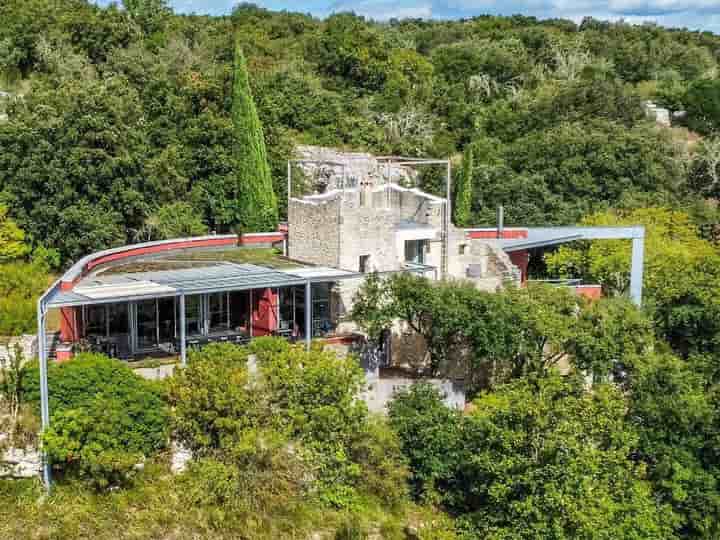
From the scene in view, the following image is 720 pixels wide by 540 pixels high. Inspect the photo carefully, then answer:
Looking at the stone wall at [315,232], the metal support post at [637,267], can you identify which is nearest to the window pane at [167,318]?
the stone wall at [315,232]

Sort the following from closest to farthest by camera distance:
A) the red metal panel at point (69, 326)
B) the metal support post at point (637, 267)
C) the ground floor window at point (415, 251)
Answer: the red metal panel at point (69, 326), the ground floor window at point (415, 251), the metal support post at point (637, 267)

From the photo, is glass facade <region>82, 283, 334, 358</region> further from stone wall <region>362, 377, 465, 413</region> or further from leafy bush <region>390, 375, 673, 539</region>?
leafy bush <region>390, 375, 673, 539</region>

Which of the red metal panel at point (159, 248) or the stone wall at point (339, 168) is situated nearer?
the red metal panel at point (159, 248)

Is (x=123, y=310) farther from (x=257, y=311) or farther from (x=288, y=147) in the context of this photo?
(x=288, y=147)

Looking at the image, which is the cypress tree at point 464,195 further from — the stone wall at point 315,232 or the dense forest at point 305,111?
the stone wall at point 315,232

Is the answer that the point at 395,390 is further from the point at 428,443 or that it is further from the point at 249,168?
the point at 249,168

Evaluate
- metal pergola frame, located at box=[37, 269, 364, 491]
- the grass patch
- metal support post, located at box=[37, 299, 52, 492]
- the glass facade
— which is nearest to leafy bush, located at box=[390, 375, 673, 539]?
the grass patch
